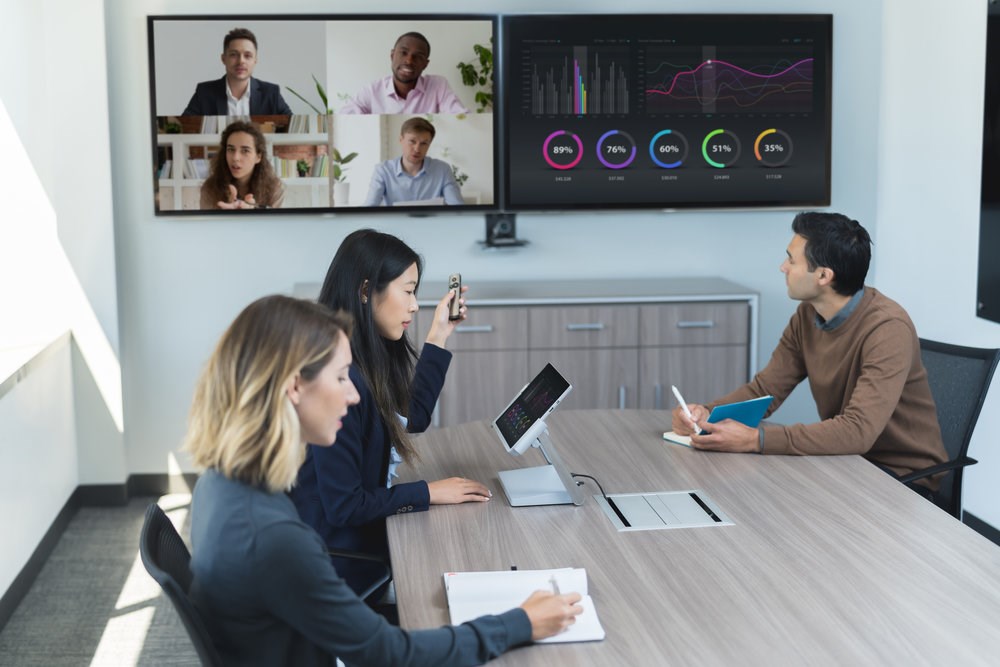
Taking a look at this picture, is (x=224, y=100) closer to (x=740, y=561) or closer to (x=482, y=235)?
(x=482, y=235)

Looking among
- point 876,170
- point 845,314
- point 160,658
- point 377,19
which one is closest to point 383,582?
point 160,658

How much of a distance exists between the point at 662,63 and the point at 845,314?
6.81ft

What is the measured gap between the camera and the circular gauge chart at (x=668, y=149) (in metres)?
5.17

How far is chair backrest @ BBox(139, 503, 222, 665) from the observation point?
1.78 metres

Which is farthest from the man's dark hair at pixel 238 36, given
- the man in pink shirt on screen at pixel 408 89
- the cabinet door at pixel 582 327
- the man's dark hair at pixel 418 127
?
→ the cabinet door at pixel 582 327

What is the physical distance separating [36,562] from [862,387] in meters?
3.07

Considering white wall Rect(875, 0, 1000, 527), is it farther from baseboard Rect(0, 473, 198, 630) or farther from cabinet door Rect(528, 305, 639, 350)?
baseboard Rect(0, 473, 198, 630)

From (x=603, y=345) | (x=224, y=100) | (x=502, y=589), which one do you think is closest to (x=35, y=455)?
(x=224, y=100)

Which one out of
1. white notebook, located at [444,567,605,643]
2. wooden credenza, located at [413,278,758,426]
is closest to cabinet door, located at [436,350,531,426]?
wooden credenza, located at [413,278,758,426]

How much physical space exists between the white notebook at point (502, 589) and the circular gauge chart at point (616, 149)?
10.5 ft

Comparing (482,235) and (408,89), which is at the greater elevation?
(408,89)

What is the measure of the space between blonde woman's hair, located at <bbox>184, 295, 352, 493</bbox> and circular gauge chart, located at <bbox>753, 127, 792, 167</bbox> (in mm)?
3761

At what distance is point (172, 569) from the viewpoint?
6.78ft

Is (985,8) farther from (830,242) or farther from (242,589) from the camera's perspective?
(242,589)
